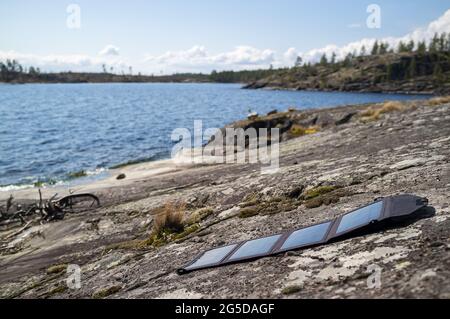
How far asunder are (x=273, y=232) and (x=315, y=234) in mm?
1665

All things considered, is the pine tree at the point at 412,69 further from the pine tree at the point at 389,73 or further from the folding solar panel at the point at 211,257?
the folding solar panel at the point at 211,257

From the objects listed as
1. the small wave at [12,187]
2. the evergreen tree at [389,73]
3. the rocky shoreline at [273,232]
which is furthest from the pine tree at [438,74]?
the small wave at [12,187]

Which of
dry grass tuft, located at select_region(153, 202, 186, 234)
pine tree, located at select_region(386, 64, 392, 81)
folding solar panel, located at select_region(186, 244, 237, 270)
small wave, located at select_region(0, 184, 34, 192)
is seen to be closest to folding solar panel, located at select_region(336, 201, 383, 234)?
folding solar panel, located at select_region(186, 244, 237, 270)

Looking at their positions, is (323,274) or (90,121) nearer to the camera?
(323,274)

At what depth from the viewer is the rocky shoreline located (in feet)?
18.3

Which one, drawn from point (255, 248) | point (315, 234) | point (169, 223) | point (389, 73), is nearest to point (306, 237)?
point (315, 234)

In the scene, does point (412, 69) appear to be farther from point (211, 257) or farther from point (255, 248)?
point (211, 257)

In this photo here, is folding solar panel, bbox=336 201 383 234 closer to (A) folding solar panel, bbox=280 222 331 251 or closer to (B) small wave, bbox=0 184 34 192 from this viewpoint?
(A) folding solar panel, bbox=280 222 331 251

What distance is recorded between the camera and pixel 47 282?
32.8ft
